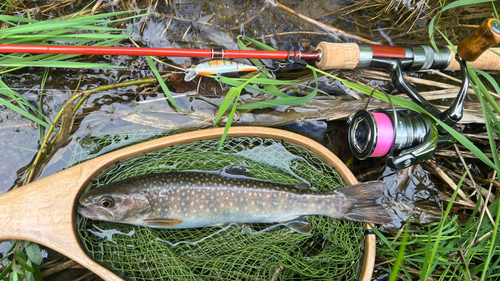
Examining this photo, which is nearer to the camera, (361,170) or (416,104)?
(416,104)

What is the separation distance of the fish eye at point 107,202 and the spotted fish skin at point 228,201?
107 millimetres

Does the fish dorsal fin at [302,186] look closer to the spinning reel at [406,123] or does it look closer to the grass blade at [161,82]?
the spinning reel at [406,123]

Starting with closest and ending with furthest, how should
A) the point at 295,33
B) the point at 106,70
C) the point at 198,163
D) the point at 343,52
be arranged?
the point at 343,52
the point at 198,163
the point at 106,70
the point at 295,33

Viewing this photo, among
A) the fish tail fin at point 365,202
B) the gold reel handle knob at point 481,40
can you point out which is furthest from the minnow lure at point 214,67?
the gold reel handle knob at point 481,40

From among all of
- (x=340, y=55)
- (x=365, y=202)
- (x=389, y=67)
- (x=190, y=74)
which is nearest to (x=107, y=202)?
(x=190, y=74)

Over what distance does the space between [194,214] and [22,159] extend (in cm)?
146

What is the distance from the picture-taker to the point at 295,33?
2789 millimetres

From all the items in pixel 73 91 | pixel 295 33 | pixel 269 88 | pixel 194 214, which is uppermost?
pixel 295 33

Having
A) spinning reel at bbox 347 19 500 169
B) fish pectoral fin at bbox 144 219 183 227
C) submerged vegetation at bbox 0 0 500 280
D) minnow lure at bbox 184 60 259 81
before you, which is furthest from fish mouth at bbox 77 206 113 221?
spinning reel at bbox 347 19 500 169

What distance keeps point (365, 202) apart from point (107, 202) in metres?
1.77

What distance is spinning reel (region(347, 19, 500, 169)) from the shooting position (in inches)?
80.7

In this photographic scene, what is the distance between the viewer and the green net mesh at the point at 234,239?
221 centimetres

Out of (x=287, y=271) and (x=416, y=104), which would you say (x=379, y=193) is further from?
(x=287, y=271)

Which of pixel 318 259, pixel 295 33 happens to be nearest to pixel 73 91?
pixel 295 33
